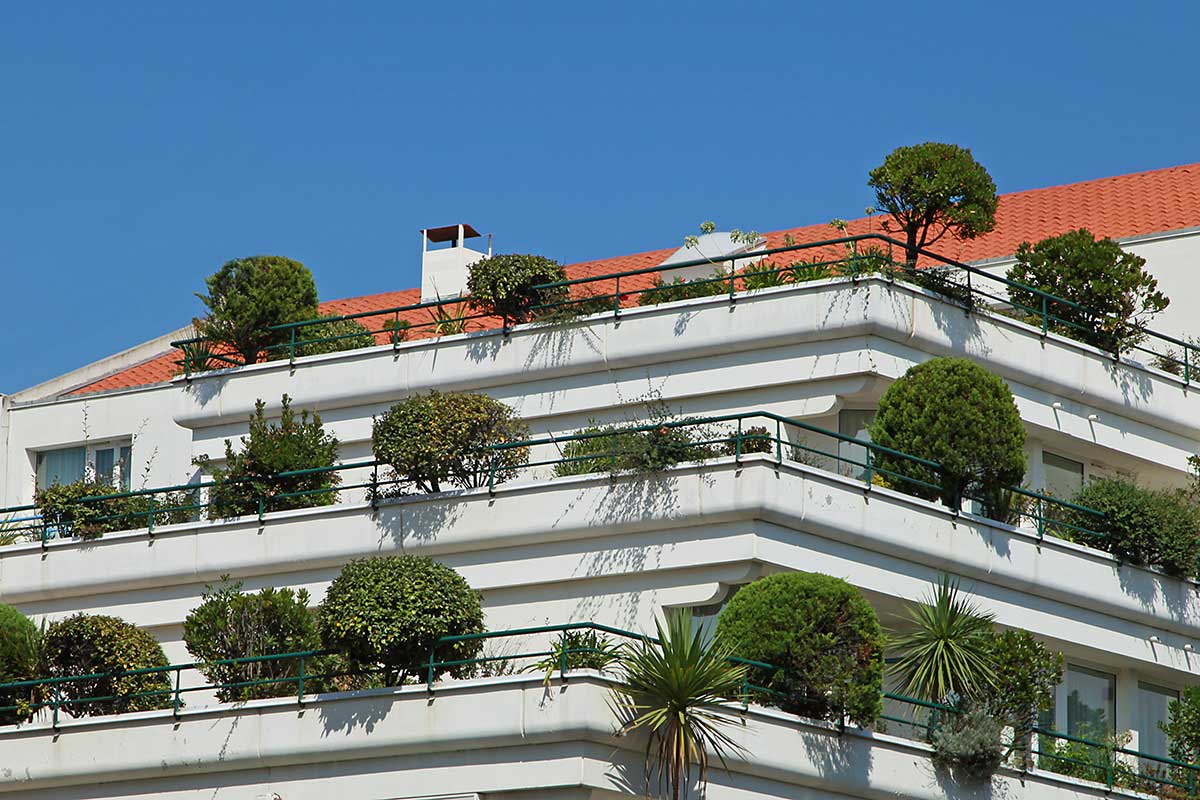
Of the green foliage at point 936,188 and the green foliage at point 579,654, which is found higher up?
the green foliage at point 936,188

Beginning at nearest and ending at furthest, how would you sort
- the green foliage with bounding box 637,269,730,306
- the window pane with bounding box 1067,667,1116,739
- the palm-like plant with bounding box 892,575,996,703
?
the palm-like plant with bounding box 892,575,996,703 < the window pane with bounding box 1067,667,1116,739 < the green foliage with bounding box 637,269,730,306

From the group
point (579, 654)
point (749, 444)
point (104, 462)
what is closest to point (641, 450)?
point (749, 444)

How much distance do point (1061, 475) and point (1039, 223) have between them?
9110mm

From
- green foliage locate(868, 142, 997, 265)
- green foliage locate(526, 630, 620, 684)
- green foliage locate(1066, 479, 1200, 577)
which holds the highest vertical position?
green foliage locate(868, 142, 997, 265)

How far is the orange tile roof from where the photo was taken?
1939 inches

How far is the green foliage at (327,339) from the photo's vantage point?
45094 mm

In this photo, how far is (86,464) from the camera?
48844 mm

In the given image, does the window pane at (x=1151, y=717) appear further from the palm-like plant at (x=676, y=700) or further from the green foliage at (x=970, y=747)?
the palm-like plant at (x=676, y=700)

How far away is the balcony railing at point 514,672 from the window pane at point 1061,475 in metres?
5.18

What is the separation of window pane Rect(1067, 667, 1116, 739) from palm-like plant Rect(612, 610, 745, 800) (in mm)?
9540

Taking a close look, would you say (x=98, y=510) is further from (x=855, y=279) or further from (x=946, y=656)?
(x=946, y=656)

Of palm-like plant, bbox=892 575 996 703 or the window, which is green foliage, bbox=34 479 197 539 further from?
palm-like plant, bbox=892 575 996 703

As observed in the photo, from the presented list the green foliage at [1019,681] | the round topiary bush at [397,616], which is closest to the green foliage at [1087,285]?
the green foliage at [1019,681]

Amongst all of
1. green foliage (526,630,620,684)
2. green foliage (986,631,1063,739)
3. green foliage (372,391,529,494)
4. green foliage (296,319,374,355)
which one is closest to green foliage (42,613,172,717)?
green foliage (372,391,529,494)
